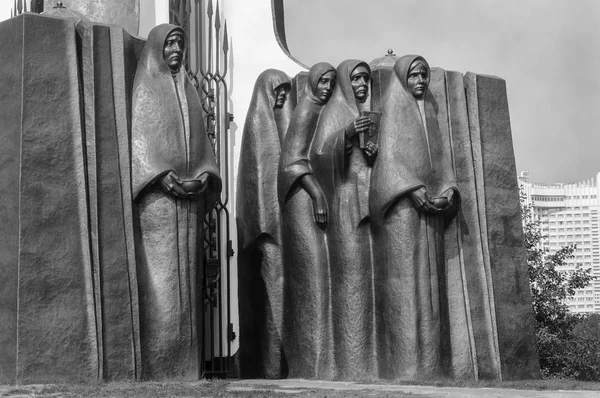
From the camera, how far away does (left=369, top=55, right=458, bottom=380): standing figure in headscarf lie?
12570mm

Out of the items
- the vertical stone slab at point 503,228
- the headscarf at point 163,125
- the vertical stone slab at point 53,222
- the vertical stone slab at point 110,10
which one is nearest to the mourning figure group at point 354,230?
the vertical stone slab at point 503,228

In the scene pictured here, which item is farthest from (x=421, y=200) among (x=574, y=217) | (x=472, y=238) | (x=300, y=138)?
(x=574, y=217)

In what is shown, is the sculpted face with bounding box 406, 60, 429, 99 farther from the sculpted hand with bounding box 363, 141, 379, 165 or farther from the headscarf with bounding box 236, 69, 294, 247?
the headscarf with bounding box 236, 69, 294, 247

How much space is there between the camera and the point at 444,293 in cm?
1298

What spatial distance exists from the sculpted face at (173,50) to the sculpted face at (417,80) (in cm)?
265

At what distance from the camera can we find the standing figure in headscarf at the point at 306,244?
13.1 metres

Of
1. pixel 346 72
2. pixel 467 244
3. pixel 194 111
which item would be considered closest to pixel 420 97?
pixel 346 72

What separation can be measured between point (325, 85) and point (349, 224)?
1.65 meters

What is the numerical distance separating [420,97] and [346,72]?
0.90 m

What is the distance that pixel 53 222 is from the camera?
11094 mm

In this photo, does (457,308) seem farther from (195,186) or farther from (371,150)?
(195,186)

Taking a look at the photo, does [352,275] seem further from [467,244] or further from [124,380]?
[124,380]

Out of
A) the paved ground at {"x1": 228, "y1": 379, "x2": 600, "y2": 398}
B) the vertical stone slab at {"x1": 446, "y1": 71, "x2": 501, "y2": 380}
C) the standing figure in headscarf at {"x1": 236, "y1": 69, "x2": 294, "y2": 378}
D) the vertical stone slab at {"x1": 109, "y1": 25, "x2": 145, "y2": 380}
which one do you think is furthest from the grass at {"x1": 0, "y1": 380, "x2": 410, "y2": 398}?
the vertical stone slab at {"x1": 446, "y1": 71, "x2": 501, "y2": 380}

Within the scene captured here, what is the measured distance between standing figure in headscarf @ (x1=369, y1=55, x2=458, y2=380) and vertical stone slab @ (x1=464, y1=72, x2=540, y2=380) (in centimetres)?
78
